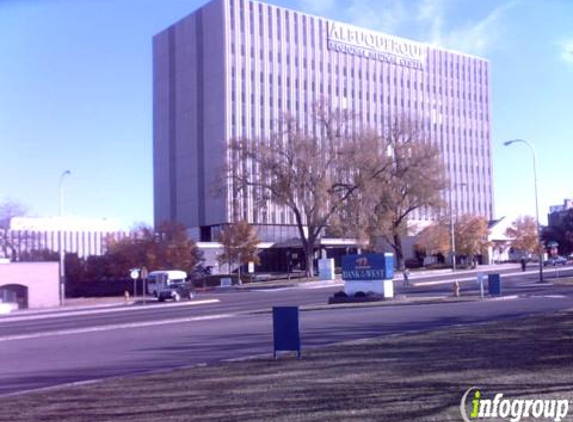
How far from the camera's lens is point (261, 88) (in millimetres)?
95562

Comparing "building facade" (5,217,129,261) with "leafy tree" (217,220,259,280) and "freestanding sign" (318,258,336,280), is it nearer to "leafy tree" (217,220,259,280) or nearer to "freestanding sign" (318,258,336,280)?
"leafy tree" (217,220,259,280)

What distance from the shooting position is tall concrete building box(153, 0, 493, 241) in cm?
9244

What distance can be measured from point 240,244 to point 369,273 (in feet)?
119

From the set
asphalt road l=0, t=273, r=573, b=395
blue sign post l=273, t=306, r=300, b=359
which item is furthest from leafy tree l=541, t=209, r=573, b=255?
blue sign post l=273, t=306, r=300, b=359

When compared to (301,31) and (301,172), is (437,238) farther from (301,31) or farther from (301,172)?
(301,31)

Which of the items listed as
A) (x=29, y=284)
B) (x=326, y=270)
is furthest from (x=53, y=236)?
(x=326, y=270)

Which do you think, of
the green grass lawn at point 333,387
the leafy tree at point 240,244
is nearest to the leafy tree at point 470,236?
the leafy tree at point 240,244

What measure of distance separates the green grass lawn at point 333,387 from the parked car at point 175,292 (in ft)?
119

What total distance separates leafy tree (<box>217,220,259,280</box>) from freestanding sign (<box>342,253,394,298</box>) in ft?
115

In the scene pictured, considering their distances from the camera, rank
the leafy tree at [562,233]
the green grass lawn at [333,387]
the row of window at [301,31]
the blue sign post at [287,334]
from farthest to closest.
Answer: the leafy tree at [562,233], the row of window at [301,31], the blue sign post at [287,334], the green grass lawn at [333,387]

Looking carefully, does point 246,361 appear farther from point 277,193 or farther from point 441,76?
point 441,76

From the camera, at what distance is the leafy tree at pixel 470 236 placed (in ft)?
256

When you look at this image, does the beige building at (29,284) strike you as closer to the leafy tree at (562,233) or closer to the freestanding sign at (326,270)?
the freestanding sign at (326,270)

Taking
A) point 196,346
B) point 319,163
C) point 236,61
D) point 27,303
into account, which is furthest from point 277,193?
point 196,346
